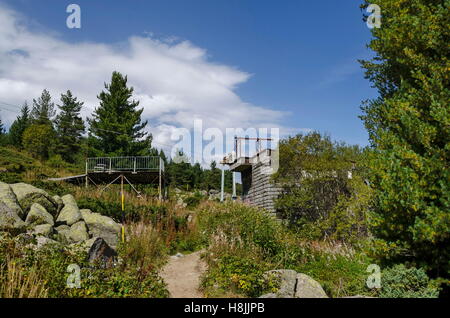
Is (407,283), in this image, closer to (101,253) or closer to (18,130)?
(101,253)

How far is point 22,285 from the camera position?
3.98 meters

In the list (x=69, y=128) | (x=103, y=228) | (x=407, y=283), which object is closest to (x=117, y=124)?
(x=69, y=128)

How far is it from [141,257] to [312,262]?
11.9ft

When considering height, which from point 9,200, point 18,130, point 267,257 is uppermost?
point 18,130

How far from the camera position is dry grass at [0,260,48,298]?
3771mm

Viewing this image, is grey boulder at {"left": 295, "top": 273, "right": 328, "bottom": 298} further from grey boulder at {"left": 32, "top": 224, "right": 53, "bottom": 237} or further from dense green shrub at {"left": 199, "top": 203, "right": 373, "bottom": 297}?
grey boulder at {"left": 32, "top": 224, "right": 53, "bottom": 237}

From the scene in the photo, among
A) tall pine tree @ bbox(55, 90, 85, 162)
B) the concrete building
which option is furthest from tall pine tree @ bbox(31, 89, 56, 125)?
the concrete building

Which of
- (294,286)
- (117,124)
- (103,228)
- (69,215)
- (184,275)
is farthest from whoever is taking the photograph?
(117,124)

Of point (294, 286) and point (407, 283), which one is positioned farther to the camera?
point (294, 286)

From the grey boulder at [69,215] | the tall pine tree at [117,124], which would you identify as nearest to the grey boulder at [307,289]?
the grey boulder at [69,215]

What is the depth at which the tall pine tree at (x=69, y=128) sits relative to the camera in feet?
124

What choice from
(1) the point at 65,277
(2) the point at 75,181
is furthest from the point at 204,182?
(1) the point at 65,277

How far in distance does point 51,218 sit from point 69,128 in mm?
35229

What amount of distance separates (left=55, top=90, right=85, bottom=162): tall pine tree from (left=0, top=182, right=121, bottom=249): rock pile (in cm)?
3028
